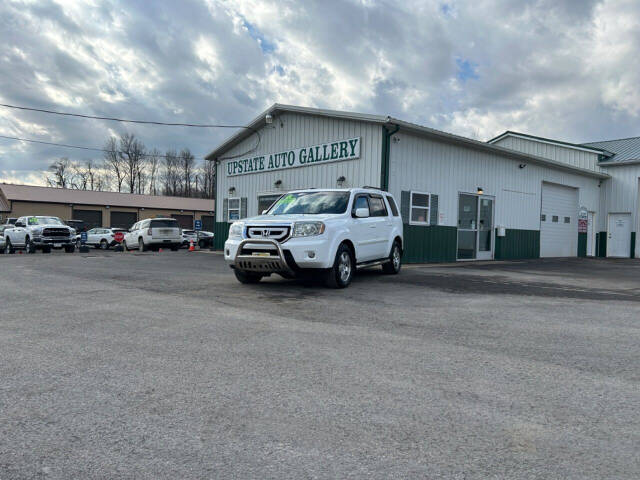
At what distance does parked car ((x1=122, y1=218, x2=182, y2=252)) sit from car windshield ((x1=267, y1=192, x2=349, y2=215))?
1617 cm

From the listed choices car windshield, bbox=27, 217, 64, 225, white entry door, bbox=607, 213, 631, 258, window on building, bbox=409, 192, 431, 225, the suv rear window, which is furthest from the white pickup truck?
white entry door, bbox=607, 213, 631, 258

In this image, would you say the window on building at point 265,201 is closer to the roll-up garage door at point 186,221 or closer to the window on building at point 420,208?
the window on building at point 420,208

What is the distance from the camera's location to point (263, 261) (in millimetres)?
8758

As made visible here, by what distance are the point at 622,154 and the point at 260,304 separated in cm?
2561

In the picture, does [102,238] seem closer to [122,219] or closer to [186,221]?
[122,219]

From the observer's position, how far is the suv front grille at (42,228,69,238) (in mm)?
24000

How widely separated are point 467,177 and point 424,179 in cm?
252

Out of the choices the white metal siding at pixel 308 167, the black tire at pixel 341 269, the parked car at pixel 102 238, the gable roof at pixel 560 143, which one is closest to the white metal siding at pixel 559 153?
the gable roof at pixel 560 143

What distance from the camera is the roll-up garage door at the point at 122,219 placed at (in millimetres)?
46906

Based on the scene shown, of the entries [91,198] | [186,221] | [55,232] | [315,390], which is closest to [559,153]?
[55,232]

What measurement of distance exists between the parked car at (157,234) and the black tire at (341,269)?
17.8 meters

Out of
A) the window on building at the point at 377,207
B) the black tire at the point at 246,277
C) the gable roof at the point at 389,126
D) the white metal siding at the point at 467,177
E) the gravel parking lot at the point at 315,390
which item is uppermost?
the gable roof at the point at 389,126

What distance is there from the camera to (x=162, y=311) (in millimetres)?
6883

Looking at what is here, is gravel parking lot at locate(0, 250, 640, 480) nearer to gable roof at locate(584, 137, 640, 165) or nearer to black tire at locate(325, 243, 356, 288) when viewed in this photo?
black tire at locate(325, 243, 356, 288)
